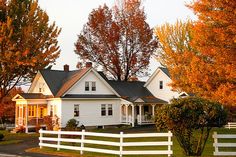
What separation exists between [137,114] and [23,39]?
1941 cm

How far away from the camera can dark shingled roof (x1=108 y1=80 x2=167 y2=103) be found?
52.1 meters

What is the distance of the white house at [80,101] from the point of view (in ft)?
148

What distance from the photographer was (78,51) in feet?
203

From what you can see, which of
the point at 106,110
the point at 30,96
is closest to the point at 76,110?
the point at 106,110

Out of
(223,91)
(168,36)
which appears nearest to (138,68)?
(168,36)

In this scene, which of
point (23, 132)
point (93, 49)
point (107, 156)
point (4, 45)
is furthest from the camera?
point (93, 49)

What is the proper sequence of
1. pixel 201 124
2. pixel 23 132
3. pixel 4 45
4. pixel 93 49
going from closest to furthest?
pixel 201 124, pixel 4 45, pixel 23 132, pixel 93 49

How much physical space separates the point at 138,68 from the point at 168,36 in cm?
1675

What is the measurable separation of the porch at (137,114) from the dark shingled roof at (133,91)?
3.21ft

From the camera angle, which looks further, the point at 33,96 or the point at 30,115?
the point at 33,96

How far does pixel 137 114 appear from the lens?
5294 cm

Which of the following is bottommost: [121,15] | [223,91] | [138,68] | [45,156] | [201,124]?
[45,156]

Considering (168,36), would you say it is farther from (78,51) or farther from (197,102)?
(197,102)

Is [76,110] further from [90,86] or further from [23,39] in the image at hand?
[23,39]
